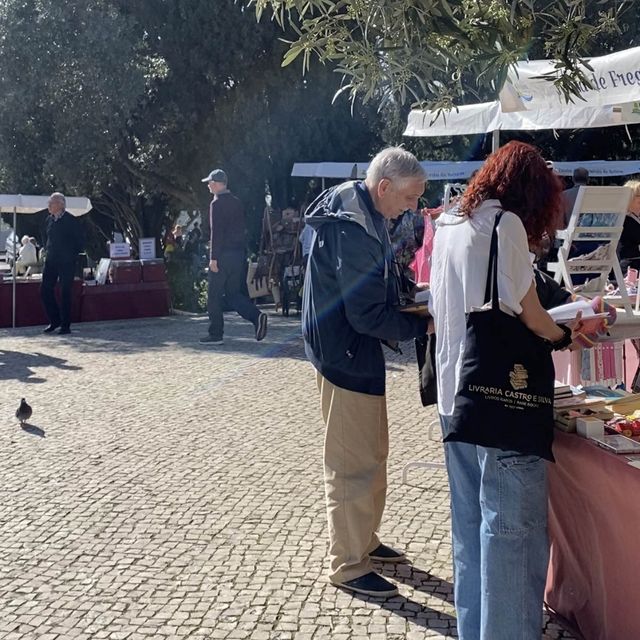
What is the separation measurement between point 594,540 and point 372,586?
1090 mm

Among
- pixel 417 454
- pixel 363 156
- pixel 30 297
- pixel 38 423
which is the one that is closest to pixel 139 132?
pixel 363 156

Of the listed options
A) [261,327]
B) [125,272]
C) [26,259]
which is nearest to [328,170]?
[125,272]

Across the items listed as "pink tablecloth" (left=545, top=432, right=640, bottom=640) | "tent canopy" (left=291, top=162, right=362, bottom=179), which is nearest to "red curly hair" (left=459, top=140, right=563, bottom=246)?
"pink tablecloth" (left=545, top=432, right=640, bottom=640)

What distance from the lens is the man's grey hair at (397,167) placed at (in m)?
3.82

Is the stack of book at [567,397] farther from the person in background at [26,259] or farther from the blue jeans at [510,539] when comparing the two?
the person in background at [26,259]

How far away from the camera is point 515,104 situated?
778 cm

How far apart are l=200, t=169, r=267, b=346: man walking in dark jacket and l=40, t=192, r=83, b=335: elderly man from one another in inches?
105

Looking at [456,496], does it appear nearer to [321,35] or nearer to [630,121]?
[321,35]

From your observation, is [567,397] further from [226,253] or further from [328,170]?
[328,170]

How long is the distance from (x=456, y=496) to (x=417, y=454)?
3067 mm

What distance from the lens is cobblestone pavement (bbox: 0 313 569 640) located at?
3900 millimetres

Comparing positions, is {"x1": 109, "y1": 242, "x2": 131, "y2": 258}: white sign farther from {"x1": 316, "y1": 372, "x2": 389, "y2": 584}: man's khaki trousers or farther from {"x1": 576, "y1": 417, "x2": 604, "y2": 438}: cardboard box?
{"x1": 576, "y1": 417, "x2": 604, "y2": 438}: cardboard box

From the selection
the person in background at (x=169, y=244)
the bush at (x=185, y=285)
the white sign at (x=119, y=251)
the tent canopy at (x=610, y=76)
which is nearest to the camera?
the tent canopy at (x=610, y=76)

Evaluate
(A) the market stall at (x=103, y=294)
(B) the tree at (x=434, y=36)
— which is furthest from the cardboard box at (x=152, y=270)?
(B) the tree at (x=434, y=36)
